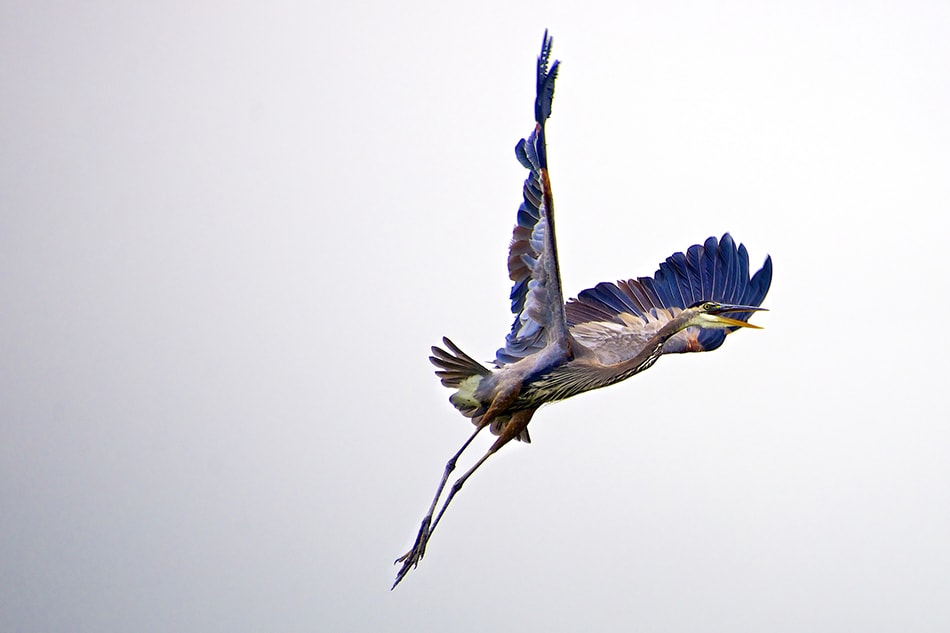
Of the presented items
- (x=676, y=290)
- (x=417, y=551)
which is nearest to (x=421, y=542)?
(x=417, y=551)

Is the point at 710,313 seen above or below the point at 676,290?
below

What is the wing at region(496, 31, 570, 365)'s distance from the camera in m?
13.1

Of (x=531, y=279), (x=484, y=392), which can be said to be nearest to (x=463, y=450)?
(x=484, y=392)

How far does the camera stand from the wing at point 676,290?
1631 cm

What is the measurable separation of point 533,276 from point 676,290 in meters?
3.50

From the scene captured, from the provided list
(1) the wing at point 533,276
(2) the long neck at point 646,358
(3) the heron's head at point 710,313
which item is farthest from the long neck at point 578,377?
(3) the heron's head at point 710,313

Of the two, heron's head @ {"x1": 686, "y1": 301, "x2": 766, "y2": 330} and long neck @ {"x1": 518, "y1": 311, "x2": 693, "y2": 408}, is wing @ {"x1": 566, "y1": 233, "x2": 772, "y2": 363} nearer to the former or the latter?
heron's head @ {"x1": 686, "y1": 301, "x2": 766, "y2": 330}

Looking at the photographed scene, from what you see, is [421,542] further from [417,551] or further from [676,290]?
[676,290]

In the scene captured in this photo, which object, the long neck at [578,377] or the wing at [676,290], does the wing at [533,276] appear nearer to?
the long neck at [578,377]

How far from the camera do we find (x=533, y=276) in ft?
44.8

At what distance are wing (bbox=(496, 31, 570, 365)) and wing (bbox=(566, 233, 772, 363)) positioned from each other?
2.06m

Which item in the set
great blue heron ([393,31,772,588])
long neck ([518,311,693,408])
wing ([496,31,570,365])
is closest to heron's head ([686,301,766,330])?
great blue heron ([393,31,772,588])

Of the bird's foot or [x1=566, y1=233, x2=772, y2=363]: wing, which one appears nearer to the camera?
the bird's foot

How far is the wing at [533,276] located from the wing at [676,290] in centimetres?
206
